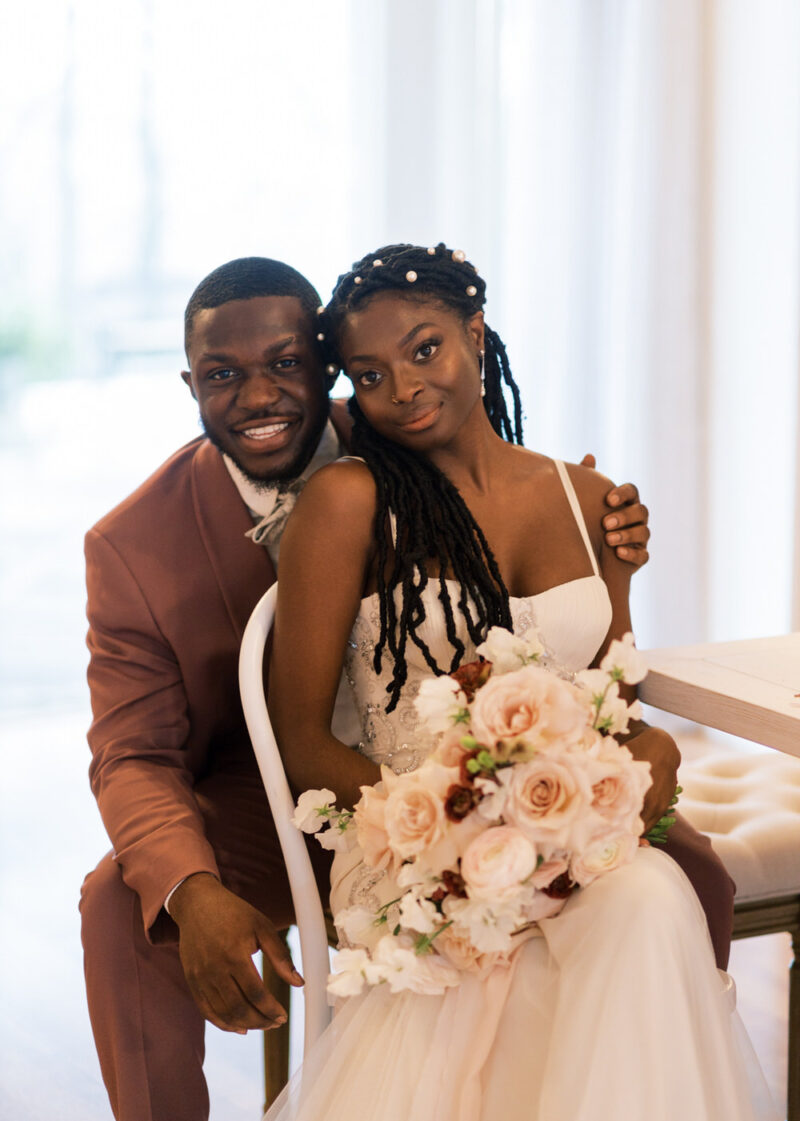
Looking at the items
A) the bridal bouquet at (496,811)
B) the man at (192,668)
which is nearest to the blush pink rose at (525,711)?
the bridal bouquet at (496,811)

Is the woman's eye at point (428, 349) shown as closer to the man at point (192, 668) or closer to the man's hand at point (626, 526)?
the man at point (192, 668)

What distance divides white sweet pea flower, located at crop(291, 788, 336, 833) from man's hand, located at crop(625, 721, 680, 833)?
14.3 inches

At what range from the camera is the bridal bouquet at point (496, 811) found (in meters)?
1.21

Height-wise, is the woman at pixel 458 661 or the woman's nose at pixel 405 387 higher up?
the woman's nose at pixel 405 387

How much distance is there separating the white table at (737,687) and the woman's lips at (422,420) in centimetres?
44

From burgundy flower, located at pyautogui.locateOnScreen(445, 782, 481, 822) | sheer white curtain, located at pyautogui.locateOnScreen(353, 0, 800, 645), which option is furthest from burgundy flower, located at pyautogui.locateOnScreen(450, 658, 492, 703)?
sheer white curtain, located at pyautogui.locateOnScreen(353, 0, 800, 645)

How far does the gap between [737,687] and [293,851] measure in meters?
0.59

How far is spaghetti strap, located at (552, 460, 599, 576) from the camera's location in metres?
1.81

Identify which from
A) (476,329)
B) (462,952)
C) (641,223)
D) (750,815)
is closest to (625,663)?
(462,952)

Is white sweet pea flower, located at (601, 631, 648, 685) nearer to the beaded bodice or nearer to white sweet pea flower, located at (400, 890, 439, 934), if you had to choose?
white sweet pea flower, located at (400, 890, 439, 934)

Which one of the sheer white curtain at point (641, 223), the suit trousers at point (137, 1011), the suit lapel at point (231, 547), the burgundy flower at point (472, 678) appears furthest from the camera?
the sheer white curtain at point (641, 223)

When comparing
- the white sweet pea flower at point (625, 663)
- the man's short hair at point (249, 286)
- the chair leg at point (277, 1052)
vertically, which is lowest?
the chair leg at point (277, 1052)

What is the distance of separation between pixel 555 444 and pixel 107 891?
2.89 m

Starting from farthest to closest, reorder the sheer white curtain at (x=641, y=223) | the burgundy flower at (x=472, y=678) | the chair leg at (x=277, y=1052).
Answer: the sheer white curtain at (x=641, y=223), the chair leg at (x=277, y=1052), the burgundy flower at (x=472, y=678)
